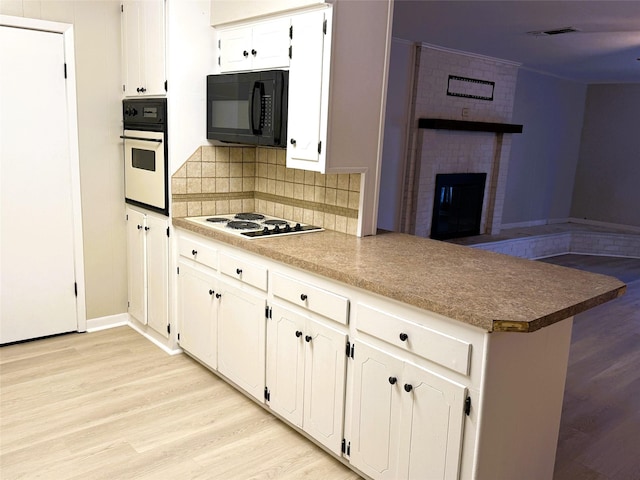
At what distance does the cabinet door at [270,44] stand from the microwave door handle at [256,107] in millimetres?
134

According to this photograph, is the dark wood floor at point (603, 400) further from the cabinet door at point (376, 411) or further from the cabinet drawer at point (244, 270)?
the cabinet drawer at point (244, 270)

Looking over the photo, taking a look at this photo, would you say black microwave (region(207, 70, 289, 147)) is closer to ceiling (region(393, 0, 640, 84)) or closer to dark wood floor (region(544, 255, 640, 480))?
ceiling (region(393, 0, 640, 84))

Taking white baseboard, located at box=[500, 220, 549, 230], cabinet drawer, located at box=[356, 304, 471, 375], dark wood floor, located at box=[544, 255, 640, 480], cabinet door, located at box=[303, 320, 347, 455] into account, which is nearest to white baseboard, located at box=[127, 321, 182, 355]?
cabinet door, located at box=[303, 320, 347, 455]

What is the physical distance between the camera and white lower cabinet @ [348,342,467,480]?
1.84m

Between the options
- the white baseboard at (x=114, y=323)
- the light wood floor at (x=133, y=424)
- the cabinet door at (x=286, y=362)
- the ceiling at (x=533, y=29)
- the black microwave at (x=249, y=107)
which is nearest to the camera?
the light wood floor at (x=133, y=424)

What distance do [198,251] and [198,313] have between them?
0.38m

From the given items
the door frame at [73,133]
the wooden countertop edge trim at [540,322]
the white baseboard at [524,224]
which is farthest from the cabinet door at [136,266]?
the white baseboard at [524,224]

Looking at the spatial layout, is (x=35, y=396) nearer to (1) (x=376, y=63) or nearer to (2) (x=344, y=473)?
(2) (x=344, y=473)

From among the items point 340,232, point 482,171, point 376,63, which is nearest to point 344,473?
point 340,232

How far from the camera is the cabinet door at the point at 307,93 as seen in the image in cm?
254

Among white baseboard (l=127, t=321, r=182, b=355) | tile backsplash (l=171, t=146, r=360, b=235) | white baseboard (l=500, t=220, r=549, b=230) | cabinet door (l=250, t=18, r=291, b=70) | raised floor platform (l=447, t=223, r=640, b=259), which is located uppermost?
cabinet door (l=250, t=18, r=291, b=70)

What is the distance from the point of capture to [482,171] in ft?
22.6

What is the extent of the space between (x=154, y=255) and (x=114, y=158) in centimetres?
80

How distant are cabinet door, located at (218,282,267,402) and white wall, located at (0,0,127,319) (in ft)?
4.24
